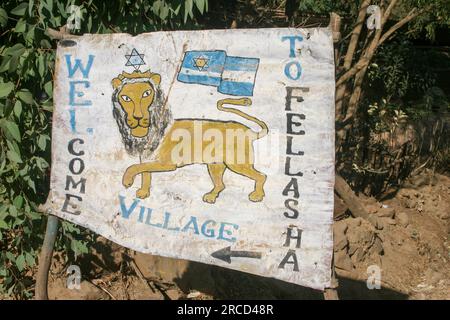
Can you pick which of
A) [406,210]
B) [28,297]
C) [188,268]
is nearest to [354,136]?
[406,210]

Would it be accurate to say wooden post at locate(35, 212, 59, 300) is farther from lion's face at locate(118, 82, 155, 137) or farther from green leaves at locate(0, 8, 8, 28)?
green leaves at locate(0, 8, 8, 28)

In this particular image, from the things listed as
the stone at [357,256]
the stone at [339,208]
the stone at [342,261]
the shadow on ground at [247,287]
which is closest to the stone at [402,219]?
the stone at [339,208]

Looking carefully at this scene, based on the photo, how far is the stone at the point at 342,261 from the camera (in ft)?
14.4

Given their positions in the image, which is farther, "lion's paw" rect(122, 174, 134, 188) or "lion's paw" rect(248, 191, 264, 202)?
"lion's paw" rect(122, 174, 134, 188)

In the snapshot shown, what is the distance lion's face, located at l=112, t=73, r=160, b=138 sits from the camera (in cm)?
270

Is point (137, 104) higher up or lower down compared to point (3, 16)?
lower down

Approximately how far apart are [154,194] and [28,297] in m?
1.88

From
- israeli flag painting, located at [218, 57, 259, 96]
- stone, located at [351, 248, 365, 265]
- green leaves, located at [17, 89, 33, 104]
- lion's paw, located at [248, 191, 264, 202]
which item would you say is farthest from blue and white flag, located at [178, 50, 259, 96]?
stone, located at [351, 248, 365, 265]

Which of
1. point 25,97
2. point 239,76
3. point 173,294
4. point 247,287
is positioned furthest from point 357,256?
point 25,97

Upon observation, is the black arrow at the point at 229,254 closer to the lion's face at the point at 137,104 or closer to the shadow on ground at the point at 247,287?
the lion's face at the point at 137,104

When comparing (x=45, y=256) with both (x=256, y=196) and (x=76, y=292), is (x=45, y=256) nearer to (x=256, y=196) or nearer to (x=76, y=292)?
(x=76, y=292)

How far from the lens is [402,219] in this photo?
5.44 m

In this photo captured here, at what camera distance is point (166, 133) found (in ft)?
8.75

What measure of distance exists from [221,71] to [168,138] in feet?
1.31
